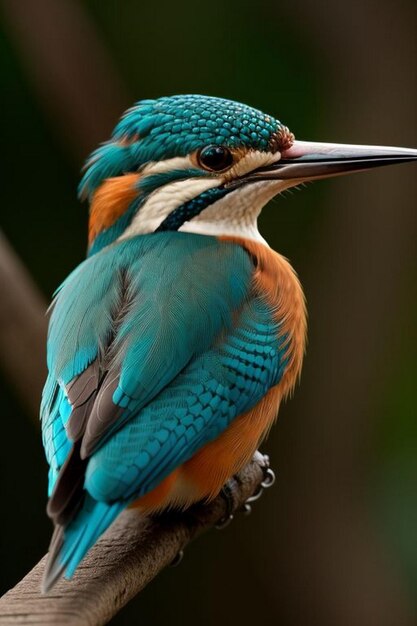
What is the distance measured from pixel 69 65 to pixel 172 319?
6.98 feet

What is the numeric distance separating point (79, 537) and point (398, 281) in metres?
2.79

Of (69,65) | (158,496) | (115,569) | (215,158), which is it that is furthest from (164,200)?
(69,65)

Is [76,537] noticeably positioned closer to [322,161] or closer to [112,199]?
[112,199]

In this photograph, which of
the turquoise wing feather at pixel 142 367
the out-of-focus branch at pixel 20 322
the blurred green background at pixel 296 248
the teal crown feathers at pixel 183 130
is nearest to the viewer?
the turquoise wing feather at pixel 142 367

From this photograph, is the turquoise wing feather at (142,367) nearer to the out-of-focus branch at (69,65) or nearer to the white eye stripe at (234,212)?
the white eye stripe at (234,212)

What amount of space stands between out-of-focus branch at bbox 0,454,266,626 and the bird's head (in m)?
0.67

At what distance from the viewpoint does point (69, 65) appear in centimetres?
418

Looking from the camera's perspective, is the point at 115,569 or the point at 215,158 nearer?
the point at 115,569

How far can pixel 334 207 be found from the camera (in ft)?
15.1

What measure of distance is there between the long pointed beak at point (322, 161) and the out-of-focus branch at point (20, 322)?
2.84ft

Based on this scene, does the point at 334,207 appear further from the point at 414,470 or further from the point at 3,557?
the point at 3,557

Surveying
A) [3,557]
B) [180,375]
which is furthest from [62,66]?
[180,375]

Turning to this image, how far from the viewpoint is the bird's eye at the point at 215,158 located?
8.43 ft

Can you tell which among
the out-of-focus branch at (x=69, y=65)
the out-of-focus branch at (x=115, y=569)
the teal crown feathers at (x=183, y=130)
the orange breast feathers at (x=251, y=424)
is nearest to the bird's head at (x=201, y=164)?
the teal crown feathers at (x=183, y=130)
